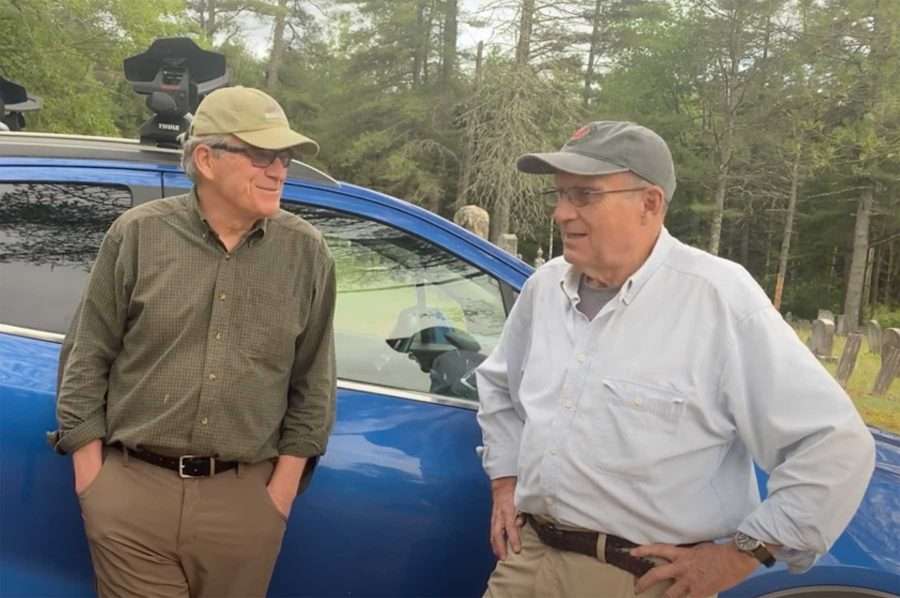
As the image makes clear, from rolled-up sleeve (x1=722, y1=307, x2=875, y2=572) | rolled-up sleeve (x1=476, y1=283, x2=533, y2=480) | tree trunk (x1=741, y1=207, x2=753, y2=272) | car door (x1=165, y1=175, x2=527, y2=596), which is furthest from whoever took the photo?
tree trunk (x1=741, y1=207, x2=753, y2=272)

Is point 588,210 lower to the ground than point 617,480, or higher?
higher

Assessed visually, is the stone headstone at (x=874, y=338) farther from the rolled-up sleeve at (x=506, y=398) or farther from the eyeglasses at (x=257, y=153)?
the eyeglasses at (x=257, y=153)

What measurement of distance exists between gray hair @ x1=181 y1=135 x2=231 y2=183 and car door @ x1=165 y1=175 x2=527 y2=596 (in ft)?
1.29

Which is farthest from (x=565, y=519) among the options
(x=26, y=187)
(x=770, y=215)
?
(x=770, y=215)

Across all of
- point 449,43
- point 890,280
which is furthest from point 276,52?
point 890,280

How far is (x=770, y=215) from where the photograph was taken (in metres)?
33.8

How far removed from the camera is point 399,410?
2.24 m

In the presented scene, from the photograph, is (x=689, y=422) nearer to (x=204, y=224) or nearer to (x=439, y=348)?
(x=439, y=348)

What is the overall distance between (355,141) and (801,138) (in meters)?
14.9

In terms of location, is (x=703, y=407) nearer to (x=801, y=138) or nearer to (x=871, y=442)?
(x=871, y=442)

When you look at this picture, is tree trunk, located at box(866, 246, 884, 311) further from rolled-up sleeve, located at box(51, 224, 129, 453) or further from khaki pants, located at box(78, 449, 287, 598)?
rolled-up sleeve, located at box(51, 224, 129, 453)

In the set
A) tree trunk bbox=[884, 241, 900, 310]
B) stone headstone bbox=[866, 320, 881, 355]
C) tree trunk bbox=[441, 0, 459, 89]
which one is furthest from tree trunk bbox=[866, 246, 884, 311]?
stone headstone bbox=[866, 320, 881, 355]

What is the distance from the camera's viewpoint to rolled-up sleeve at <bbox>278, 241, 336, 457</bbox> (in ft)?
6.34

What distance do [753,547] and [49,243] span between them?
6.23 feet
